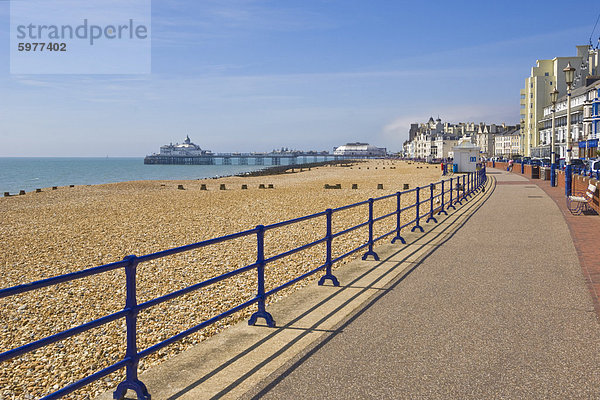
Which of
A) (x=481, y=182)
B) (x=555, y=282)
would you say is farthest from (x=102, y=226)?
(x=481, y=182)

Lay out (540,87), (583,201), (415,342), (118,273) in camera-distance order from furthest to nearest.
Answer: (540,87) < (583,201) < (118,273) < (415,342)

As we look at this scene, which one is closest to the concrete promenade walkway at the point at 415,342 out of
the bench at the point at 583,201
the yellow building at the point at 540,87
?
the bench at the point at 583,201

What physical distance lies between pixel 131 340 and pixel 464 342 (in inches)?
126

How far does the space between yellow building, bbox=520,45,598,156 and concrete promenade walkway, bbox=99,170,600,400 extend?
111m

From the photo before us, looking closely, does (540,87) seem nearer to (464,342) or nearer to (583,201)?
(583,201)

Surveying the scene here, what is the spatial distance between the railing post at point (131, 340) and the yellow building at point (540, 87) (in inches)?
4536

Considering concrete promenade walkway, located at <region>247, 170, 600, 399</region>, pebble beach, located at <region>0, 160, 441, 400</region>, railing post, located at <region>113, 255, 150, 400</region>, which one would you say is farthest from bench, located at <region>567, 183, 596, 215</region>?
railing post, located at <region>113, 255, 150, 400</region>

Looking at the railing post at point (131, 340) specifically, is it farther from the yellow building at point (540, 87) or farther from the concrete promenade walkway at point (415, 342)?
the yellow building at point (540, 87)

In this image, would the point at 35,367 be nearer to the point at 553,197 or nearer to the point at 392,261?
the point at 392,261

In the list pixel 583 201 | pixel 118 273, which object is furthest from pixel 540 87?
pixel 118 273

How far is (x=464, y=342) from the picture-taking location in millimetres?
5258

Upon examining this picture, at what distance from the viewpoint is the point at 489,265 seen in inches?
353

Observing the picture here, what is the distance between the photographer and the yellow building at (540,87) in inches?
4087

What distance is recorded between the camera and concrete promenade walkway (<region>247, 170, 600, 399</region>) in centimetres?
425
